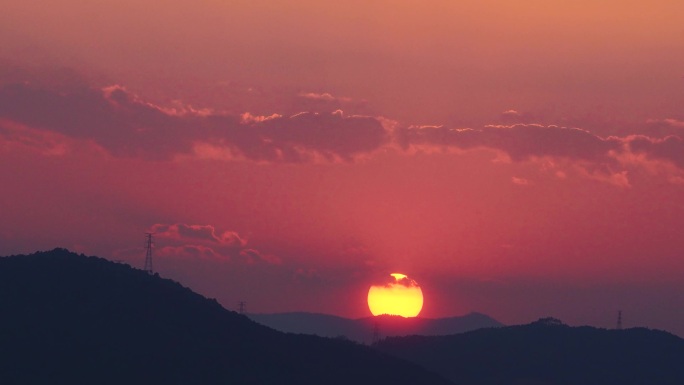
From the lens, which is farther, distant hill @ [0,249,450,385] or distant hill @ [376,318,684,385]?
distant hill @ [376,318,684,385]

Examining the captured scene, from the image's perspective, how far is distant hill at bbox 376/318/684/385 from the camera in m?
152

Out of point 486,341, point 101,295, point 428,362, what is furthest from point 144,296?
point 486,341

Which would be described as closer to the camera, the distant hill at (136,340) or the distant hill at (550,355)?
the distant hill at (136,340)

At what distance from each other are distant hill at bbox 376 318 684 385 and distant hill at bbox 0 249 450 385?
42.4 metres

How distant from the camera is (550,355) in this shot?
164125mm

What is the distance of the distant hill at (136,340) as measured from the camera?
91188mm

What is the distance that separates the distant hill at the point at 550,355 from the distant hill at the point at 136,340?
4241cm

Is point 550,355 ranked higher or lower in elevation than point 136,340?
higher

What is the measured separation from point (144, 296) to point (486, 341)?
75.5 m

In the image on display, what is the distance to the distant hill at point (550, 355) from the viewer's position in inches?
5994

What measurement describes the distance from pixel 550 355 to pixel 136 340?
85756 mm

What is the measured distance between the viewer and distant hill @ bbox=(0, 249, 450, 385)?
91188 mm

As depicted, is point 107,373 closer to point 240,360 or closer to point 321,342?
point 240,360

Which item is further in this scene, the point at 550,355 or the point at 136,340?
the point at 550,355
